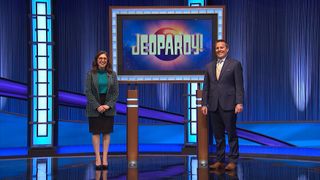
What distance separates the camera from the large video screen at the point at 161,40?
5164 millimetres

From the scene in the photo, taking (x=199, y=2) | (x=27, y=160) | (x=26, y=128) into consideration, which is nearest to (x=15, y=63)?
(x=26, y=128)

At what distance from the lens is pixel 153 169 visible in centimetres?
502

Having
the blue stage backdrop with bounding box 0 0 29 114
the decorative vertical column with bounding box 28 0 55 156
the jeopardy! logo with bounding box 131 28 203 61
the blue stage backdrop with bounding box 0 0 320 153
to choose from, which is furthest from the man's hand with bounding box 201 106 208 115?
the blue stage backdrop with bounding box 0 0 29 114

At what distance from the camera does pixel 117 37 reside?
517 centimetres

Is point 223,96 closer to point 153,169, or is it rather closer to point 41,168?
point 153,169

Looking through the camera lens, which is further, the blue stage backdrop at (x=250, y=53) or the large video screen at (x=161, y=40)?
the blue stage backdrop at (x=250, y=53)

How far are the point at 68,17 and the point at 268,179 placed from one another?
3.91 meters

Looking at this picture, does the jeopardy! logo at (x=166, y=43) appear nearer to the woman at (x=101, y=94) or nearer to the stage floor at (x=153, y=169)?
the woman at (x=101, y=94)

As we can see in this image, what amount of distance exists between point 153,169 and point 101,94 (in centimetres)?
98

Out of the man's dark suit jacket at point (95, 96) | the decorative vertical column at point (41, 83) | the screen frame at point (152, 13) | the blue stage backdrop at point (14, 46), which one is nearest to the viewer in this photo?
the man's dark suit jacket at point (95, 96)

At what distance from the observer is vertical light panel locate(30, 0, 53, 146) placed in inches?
254

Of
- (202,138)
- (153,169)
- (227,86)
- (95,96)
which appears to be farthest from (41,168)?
(227,86)

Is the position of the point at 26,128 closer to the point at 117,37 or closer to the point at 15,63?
the point at 15,63

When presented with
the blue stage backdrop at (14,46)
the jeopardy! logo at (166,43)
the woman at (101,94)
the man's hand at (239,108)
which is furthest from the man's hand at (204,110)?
the blue stage backdrop at (14,46)
